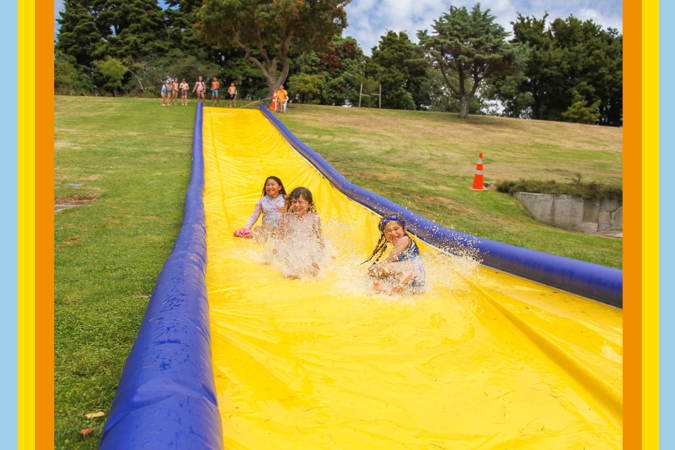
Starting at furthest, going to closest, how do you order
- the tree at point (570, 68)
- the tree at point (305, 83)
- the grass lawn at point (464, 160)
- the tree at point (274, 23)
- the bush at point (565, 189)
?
the tree at point (570, 68) → the tree at point (305, 83) → the tree at point (274, 23) → the bush at point (565, 189) → the grass lawn at point (464, 160)

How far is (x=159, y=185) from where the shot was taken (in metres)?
7.25

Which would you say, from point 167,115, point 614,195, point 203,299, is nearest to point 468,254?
point 203,299

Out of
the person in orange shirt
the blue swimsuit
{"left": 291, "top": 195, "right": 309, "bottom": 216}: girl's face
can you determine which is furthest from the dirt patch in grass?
the person in orange shirt

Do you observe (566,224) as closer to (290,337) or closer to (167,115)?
(290,337)

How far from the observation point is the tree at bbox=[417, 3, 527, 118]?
1797 centimetres

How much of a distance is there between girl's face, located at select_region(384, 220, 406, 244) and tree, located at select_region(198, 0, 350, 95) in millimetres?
14996

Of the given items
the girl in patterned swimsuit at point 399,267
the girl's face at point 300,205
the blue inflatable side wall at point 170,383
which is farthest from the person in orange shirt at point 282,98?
the blue inflatable side wall at point 170,383

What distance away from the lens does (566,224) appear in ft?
26.2

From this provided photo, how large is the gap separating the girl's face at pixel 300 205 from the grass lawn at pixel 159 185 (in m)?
1.20

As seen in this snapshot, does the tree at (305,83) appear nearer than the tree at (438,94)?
Yes

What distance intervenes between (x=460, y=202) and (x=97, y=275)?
17.9ft

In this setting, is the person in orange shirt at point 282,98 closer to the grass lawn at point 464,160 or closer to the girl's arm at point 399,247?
the grass lawn at point 464,160

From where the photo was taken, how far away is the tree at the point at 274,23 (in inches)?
659
